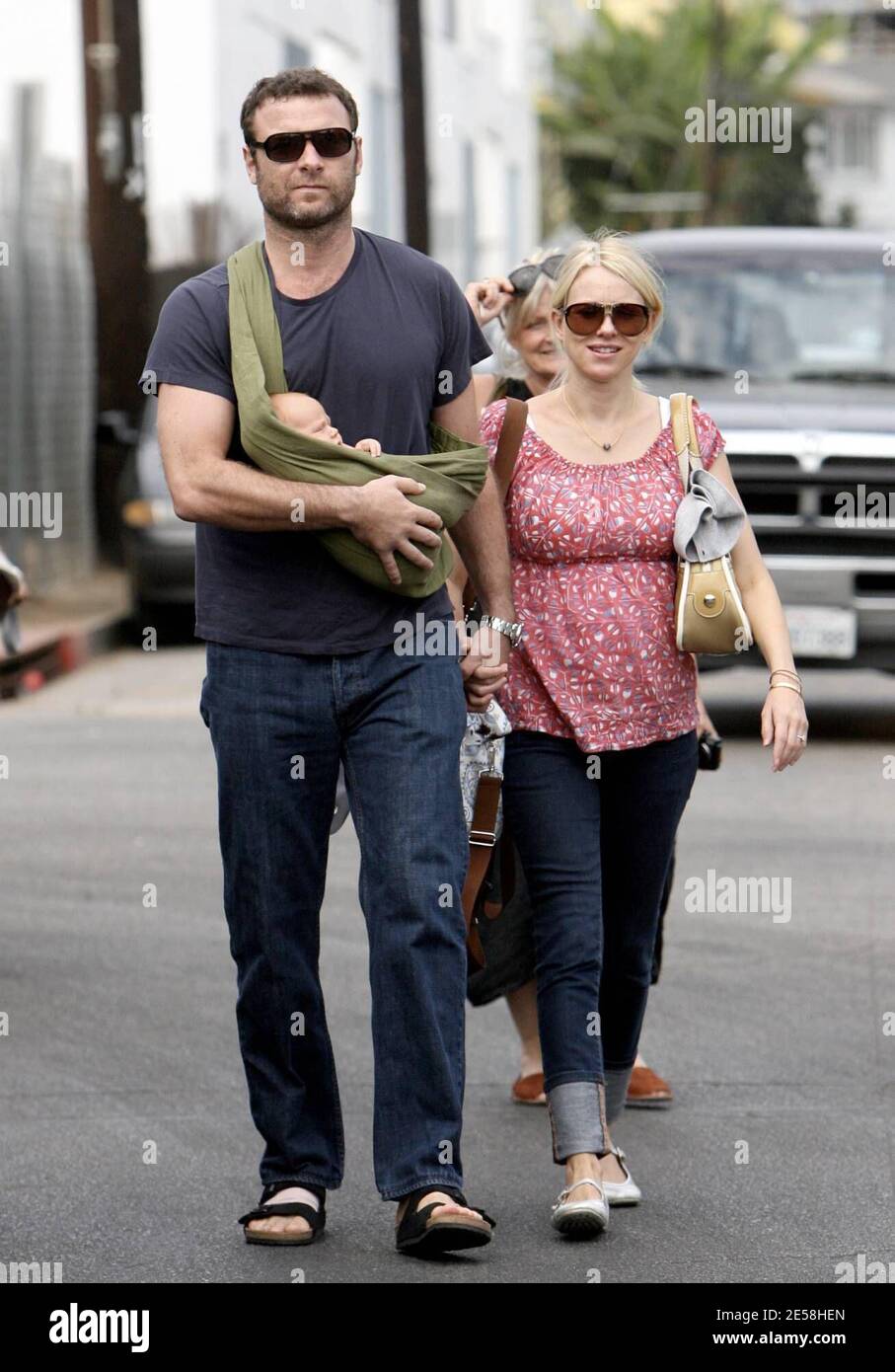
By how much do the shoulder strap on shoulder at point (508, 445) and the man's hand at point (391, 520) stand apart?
0.44 m

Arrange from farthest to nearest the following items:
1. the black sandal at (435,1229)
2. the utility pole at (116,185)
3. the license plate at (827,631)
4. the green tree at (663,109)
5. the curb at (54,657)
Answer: the green tree at (663,109), the utility pole at (116,185), the curb at (54,657), the license plate at (827,631), the black sandal at (435,1229)

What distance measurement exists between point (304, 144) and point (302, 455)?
0.55m

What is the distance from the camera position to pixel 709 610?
15.8ft

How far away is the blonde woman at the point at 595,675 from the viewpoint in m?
4.91

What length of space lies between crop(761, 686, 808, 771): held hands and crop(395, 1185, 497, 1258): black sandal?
1006 mm

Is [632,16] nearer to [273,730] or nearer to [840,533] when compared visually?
[840,533]

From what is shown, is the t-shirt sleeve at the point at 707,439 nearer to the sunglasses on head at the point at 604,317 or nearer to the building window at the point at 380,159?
the sunglasses on head at the point at 604,317

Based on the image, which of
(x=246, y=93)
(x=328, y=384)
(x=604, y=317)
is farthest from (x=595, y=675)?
(x=246, y=93)

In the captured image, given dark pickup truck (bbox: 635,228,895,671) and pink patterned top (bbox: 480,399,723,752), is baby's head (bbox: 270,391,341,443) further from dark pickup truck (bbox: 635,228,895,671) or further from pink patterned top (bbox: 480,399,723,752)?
dark pickup truck (bbox: 635,228,895,671)

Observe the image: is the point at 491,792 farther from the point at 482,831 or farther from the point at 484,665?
the point at 484,665

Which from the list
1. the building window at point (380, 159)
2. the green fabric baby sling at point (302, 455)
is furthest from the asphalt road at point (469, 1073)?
the building window at point (380, 159)

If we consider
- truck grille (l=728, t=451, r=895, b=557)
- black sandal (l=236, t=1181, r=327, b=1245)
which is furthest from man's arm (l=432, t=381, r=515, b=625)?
truck grille (l=728, t=451, r=895, b=557)

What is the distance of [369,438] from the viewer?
4.59m
